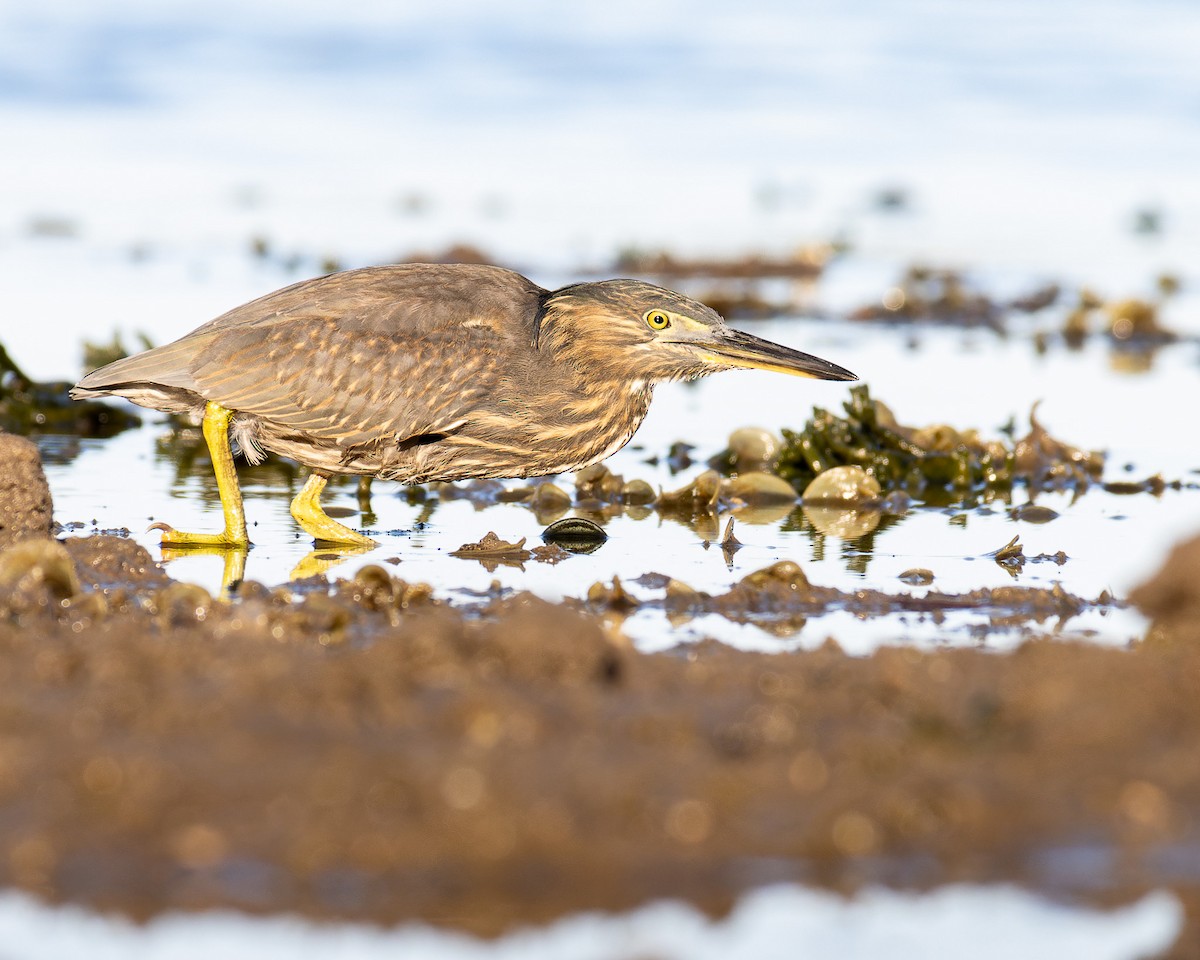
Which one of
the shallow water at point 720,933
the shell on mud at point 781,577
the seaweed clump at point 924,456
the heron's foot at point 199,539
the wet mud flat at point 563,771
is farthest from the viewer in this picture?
the seaweed clump at point 924,456

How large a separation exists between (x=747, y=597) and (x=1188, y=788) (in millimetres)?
2265

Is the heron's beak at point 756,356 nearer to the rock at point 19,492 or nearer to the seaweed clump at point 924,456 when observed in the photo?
the seaweed clump at point 924,456

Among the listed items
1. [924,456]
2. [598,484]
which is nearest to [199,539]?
[598,484]

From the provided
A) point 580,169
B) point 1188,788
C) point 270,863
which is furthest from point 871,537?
point 580,169

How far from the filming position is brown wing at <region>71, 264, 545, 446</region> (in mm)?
7227

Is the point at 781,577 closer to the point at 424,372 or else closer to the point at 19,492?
the point at 424,372

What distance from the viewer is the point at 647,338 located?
7.68m

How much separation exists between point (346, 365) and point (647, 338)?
4.18 ft

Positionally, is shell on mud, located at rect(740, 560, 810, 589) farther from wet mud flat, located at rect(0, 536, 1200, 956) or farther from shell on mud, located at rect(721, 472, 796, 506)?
shell on mud, located at rect(721, 472, 796, 506)

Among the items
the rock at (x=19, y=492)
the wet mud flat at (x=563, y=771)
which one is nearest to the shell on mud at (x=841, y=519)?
the wet mud flat at (x=563, y=771)

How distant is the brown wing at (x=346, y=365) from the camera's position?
723 cm

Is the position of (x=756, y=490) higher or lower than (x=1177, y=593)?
lower

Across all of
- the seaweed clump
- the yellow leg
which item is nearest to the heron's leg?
the yellow leg

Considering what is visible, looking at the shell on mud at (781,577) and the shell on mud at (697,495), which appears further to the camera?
the shell on mud at (697,495)
